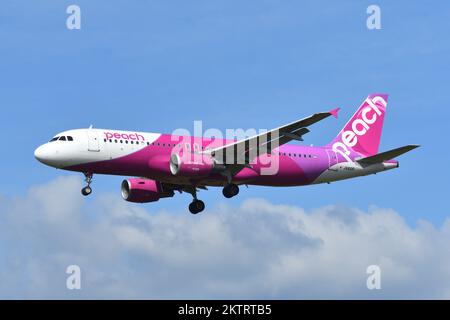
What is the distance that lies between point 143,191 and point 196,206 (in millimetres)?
3826

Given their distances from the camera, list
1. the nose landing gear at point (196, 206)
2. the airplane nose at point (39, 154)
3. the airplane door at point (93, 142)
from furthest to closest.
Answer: the nose landing gear at point (196, 206) → the airplane nose at point (39, 154) → the airplane door at point (93, 142)

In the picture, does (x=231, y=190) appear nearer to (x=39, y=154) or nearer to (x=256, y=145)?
(x=256, y=145)

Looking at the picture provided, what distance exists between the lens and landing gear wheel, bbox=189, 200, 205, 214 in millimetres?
75125

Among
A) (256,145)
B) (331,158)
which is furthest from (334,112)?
(331,158)

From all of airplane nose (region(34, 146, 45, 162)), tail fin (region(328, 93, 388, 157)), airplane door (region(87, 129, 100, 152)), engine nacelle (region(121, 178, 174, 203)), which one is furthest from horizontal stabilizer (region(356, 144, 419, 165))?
airplane nose (region(34, 146, 45, 162))

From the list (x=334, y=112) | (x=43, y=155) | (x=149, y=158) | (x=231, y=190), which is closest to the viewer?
(x=334, y=112)

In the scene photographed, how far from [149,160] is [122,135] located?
233 cm

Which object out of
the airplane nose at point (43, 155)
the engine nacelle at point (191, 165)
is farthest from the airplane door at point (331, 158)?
the airplane nose at point (43, 155)

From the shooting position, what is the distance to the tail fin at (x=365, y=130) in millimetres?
78625

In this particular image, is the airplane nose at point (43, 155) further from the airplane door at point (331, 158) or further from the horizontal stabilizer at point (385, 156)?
the horizontal stabilizer at point (385, 156)

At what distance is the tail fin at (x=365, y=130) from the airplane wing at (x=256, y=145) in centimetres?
899

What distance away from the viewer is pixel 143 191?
74.4 metres
